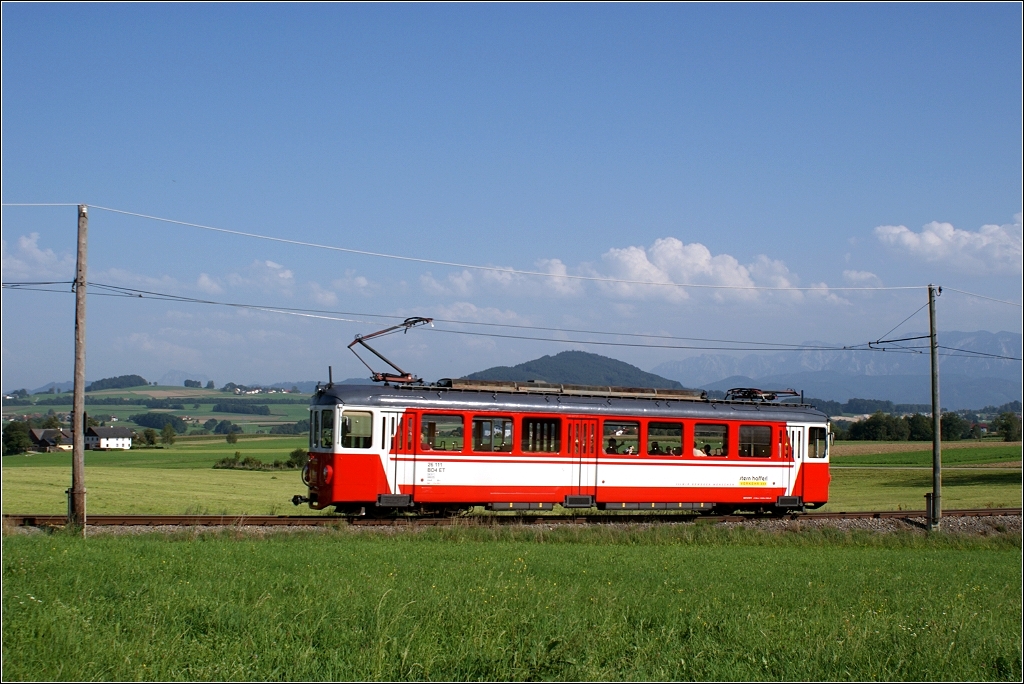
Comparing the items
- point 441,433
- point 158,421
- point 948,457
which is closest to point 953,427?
point 948,457

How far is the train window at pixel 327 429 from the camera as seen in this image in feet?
68.0

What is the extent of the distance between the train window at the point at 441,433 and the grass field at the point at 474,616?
397cm

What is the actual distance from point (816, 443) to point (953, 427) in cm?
3681

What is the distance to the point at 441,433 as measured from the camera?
2134cm

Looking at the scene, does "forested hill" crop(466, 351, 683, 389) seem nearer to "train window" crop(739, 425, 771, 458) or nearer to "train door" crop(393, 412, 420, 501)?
"train window" crop(739, 425, 771, 458)

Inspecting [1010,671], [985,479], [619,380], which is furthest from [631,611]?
[985,479]

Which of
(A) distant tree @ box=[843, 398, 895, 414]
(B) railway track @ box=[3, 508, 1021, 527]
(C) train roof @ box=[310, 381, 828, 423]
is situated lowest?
(B) railway track @ box=[3, 508, 1021, 527]

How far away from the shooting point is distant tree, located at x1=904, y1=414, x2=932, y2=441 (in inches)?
2140

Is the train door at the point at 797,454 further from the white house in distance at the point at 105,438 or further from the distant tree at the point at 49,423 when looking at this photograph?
the white house in distance at the point at 105,438

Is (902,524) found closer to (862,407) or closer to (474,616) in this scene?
(474,616)

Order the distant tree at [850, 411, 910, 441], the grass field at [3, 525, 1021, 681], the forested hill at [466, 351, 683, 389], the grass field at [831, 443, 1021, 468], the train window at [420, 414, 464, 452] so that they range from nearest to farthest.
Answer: the grass field at [3, 525, 1021, 681], the train window at [420, 414, 464, 452], the forested hill at [466, 351, 683, 389], the grass field at [831, 443, 1021, 468], the distant tree at [850, 411, 910, 441]

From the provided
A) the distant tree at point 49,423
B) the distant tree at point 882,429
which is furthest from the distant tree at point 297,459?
the distant tree at point 882,429

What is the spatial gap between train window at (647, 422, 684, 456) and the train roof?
29 centimetres

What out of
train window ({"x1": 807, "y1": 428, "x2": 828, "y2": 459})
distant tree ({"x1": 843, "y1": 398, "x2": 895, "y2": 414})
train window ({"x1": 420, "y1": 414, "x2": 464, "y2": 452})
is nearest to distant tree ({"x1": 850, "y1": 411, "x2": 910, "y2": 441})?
distant tree ({"x1": 843, "y1": 398, "x2": 895, "y2": 414})
